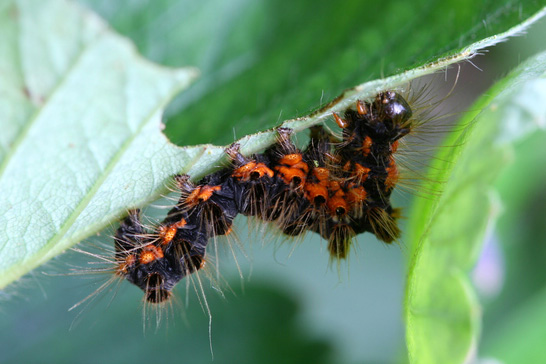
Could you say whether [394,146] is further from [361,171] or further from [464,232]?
[464,232]

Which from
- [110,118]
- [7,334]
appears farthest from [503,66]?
[7,334]

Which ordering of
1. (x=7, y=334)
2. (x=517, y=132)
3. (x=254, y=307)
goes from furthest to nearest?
(x=254, y=307) < (x=7, y=334) < (x=517, y=132)

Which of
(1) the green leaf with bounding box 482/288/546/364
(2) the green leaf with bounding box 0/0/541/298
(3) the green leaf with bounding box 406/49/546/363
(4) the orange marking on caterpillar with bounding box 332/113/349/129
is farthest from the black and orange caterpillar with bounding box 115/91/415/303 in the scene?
(1) the green leaf with bounding box 482/288/546/364

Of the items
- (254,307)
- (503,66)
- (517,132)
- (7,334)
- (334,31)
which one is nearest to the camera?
(517,132)

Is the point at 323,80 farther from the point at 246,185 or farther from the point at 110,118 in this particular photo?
the point at 110,118

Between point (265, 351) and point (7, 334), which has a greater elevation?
point (265, 351)
